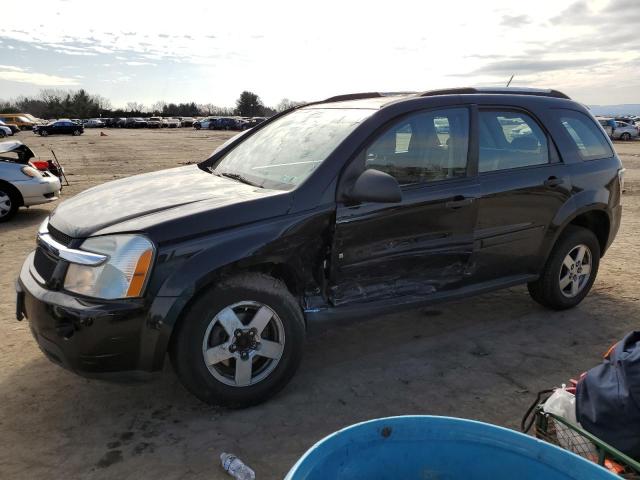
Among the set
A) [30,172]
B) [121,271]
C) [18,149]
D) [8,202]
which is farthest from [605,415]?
[18,149]

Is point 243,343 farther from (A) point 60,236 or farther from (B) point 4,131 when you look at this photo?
(B) point 4,131

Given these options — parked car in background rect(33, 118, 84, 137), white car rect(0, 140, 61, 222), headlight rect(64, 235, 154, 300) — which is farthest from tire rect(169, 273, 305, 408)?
parked car in background rect(33, 118, 84, 137)

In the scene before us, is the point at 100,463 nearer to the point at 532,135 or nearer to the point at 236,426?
the point at 236,426

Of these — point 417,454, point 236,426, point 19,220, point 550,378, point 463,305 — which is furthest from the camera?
point 19,220

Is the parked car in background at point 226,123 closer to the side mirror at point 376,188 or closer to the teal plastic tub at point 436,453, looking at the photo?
the side mirror at point 376,188

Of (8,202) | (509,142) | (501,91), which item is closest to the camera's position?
(509,142)

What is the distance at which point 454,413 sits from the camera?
3184 millimetres

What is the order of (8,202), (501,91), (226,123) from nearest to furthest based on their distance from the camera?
1. (501,91)
2. (8,202)
3. (226,123)

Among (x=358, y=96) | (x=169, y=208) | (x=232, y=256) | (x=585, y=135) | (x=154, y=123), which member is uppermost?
(x=154, y=123)

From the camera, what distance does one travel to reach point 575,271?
4.74m

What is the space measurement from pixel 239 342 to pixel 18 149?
759cm

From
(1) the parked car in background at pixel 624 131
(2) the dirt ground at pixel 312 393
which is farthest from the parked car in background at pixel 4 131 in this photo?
(1) the parked car in background at pixel 624 131

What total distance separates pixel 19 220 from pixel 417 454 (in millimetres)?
9078

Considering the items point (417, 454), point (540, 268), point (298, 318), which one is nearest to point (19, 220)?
point (298, 318)
